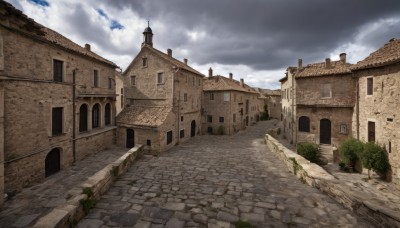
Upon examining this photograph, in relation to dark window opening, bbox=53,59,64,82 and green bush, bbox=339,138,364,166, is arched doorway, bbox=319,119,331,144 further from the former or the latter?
dark window opening, bbox=53,59,64,82

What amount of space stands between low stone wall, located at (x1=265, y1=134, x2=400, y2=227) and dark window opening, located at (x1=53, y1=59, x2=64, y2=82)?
16.2 m

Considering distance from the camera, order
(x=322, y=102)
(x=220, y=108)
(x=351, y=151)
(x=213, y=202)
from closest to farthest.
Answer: (x=213, y=202) < (x=351, y=151) < (x=322, y=102) < (x=220, y=108)

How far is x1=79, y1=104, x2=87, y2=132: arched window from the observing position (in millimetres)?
16197

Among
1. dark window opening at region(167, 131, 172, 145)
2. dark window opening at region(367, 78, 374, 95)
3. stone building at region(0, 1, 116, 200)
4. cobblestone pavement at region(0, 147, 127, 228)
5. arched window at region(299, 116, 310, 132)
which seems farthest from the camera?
arched window at region(299, 116, 310, 132)

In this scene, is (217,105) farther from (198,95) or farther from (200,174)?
(200,174)

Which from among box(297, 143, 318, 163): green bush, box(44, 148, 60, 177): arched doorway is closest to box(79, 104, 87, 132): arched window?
box(44, 148, 60, 177): arched doorway

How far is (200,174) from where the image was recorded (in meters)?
9.84

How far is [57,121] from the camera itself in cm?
1331

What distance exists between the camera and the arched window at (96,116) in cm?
1802

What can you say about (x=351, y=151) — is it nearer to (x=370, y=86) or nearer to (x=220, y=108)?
(x=370, y=86)

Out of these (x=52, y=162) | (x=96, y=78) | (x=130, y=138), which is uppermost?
(x=96, y=78)

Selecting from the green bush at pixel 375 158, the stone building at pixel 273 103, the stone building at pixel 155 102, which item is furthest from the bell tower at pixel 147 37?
the stone building at pixel 273 103

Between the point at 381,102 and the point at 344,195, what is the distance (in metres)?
10.5

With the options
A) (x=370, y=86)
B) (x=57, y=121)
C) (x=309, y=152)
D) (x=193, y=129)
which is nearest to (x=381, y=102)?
(x=370, y=86)
